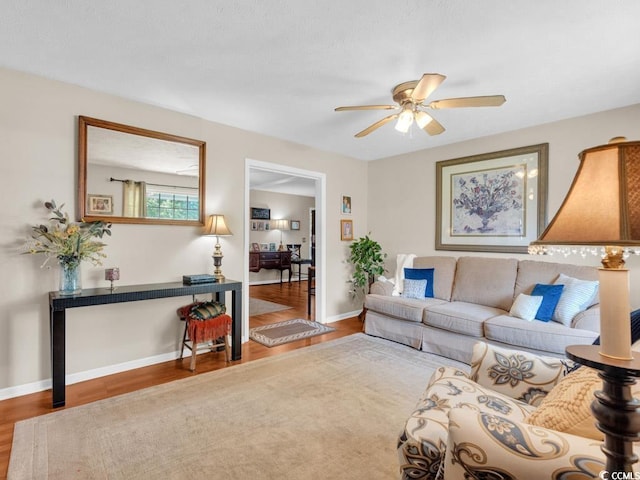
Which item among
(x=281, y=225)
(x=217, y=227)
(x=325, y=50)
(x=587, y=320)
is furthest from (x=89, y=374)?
(x=281, y=225)

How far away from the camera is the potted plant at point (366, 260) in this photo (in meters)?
4.72

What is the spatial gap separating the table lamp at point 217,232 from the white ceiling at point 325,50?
108cm

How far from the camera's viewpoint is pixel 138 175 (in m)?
3.05

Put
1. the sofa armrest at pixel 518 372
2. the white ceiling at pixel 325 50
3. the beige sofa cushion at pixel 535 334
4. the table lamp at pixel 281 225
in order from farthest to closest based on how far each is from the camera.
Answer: the table lamp at pixel 281 225 < the beige sofa cushion at pixel 535 334 < the white ceiling at pixel 325 50 < the sofa armrest at pixel 518 372

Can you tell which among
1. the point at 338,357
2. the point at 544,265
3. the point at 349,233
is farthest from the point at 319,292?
the point at 544,265

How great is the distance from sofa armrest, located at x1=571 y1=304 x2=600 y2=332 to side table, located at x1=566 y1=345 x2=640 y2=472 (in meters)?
2.35

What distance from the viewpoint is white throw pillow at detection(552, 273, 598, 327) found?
279cm

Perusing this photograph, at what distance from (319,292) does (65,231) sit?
120 inches

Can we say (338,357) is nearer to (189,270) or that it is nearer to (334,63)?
(189,270)

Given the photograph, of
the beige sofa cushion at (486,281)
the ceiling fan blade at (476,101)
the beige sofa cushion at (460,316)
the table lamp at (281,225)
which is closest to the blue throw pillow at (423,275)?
the beige sofa cushion at (486,281)

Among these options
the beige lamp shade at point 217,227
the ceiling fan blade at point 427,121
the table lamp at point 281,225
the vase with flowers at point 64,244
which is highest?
the ceiling fan blade at point 427,121

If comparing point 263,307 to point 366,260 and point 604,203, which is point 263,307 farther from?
point 604,203

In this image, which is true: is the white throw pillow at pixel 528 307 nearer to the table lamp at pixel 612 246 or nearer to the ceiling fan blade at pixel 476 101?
the ceiling fan blade at pixel 476 101

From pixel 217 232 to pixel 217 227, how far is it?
0.18ft
